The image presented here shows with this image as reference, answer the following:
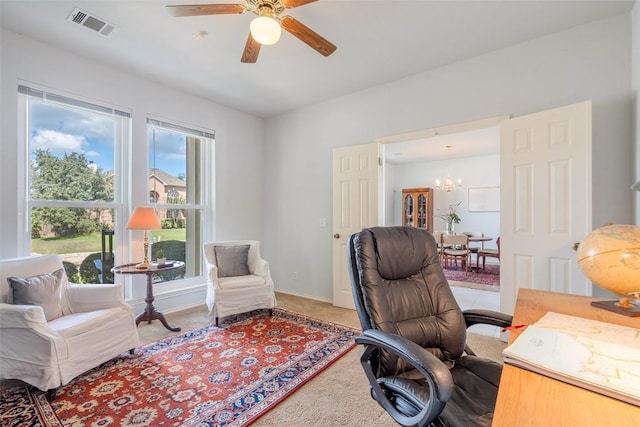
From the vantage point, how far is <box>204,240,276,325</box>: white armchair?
297 centimetres

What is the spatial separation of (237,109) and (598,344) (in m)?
4.31

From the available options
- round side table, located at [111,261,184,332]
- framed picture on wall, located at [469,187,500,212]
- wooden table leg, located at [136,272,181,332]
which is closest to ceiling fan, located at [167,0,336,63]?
round side table, located at [111,261,184,332]

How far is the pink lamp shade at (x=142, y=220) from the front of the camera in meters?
2.79

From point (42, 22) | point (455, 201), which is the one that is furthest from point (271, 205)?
point (455, 201)

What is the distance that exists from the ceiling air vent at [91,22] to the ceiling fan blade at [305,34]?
1543 mm

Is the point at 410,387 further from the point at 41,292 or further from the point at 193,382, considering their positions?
the point at 41,292

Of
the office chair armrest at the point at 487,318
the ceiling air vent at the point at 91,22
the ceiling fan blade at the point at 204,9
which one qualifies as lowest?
the office chair armrest at the point at 487,318

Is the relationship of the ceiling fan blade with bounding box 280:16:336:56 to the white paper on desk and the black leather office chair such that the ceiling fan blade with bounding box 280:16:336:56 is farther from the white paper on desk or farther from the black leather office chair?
the white paper on desk

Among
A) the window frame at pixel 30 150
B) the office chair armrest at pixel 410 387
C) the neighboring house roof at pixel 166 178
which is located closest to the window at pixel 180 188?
the neighboring house roof at pixel 166 178

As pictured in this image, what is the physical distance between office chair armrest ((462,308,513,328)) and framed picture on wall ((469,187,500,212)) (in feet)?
20.1

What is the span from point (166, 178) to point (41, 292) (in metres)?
1.82

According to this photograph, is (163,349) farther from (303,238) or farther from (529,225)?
(529,225)

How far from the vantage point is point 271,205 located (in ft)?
14.8

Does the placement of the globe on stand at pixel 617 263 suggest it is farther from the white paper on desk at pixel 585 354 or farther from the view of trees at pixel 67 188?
the view of trees at pixel 67 188
